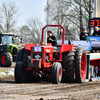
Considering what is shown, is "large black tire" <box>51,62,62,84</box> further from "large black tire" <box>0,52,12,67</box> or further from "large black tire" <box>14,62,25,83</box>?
"large black tire" <box>0,52,12,67</box>

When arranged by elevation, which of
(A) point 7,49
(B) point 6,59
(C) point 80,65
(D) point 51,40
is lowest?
(B) point 6,59

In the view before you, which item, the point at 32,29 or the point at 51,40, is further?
the point at 32,29

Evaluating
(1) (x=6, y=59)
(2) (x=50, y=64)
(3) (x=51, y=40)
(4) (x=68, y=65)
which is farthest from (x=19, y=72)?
(1) (x=6, y=59)

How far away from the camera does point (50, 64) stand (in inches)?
396

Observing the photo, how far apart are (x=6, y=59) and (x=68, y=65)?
459 inches

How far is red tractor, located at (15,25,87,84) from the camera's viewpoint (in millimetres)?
9477

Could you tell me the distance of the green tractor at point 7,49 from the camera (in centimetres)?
2108

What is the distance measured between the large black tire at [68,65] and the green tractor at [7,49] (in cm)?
1131

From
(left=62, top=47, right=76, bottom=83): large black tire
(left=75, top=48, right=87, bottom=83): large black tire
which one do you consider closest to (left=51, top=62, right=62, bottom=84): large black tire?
(left=62, top=47, right=76, bottom=83): large black tire

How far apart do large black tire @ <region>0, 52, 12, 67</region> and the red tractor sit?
1049cm

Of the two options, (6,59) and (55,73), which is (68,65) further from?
(6,59)

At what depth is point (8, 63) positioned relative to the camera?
826 inches

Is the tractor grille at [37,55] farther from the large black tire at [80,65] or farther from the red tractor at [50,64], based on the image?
the large black tire at [80,65]

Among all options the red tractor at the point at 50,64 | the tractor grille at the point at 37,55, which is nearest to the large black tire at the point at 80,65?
the red tractor at the point at 50,64
